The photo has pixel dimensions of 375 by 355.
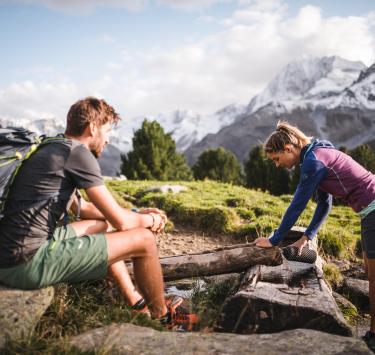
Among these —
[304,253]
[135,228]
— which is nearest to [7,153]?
[135,228]

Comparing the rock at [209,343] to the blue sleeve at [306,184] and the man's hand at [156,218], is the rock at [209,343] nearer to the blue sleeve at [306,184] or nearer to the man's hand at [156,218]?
the man's hand at [156,218]

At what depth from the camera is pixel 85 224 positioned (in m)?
4.70

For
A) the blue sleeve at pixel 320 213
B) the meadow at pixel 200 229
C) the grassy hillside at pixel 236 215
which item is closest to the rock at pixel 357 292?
the meadow at pixel 200 229

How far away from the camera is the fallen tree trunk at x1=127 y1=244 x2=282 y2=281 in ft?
17.4

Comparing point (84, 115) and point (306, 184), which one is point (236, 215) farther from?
point (84, 115)

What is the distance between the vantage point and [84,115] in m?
3.80

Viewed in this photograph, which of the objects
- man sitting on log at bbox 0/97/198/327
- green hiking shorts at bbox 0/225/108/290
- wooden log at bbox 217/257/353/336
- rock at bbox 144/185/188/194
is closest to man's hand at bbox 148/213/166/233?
man sitting on log at bbox 0/97/198/327

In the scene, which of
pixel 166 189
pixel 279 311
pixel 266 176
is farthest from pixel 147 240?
pixel 266 176

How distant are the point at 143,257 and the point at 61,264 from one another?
0.83 m

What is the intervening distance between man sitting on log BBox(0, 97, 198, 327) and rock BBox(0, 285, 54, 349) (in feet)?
0.29

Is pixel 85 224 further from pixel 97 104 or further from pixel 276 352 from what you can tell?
pixel 276 352

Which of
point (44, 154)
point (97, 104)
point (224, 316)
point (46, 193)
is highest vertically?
point (97, 104)

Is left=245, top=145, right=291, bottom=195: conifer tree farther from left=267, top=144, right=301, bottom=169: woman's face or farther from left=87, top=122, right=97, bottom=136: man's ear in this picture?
left=87, top=122, right=97, bottom=136: man's ear

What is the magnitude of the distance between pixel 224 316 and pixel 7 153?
2661mm
